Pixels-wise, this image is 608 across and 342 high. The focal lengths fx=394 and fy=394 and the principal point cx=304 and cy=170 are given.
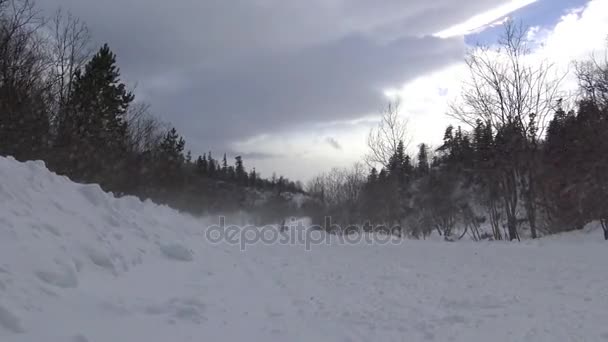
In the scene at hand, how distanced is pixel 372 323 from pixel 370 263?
6127 mm

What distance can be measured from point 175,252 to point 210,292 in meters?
2.18

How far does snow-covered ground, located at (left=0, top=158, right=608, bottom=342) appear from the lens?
151 inches

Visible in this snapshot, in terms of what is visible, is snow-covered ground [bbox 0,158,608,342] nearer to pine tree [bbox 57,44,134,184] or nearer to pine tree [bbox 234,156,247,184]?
pine tree [bbox 57,44,134,184]

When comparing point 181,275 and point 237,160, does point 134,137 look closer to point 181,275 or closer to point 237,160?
point 181,275

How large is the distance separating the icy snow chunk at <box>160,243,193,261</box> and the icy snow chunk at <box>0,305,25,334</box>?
4436 millimetres

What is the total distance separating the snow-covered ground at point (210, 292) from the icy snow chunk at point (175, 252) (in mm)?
21

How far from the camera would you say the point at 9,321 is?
316 cm

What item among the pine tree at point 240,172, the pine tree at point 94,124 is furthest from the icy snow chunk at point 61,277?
the pine tree at point 240,172

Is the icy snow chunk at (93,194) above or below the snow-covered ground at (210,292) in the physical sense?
above

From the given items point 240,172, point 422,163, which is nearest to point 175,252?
point 422,163

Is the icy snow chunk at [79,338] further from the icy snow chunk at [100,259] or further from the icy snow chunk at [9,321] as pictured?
the icy snow chunk at [100,259]

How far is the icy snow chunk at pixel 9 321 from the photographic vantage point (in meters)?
3.13
